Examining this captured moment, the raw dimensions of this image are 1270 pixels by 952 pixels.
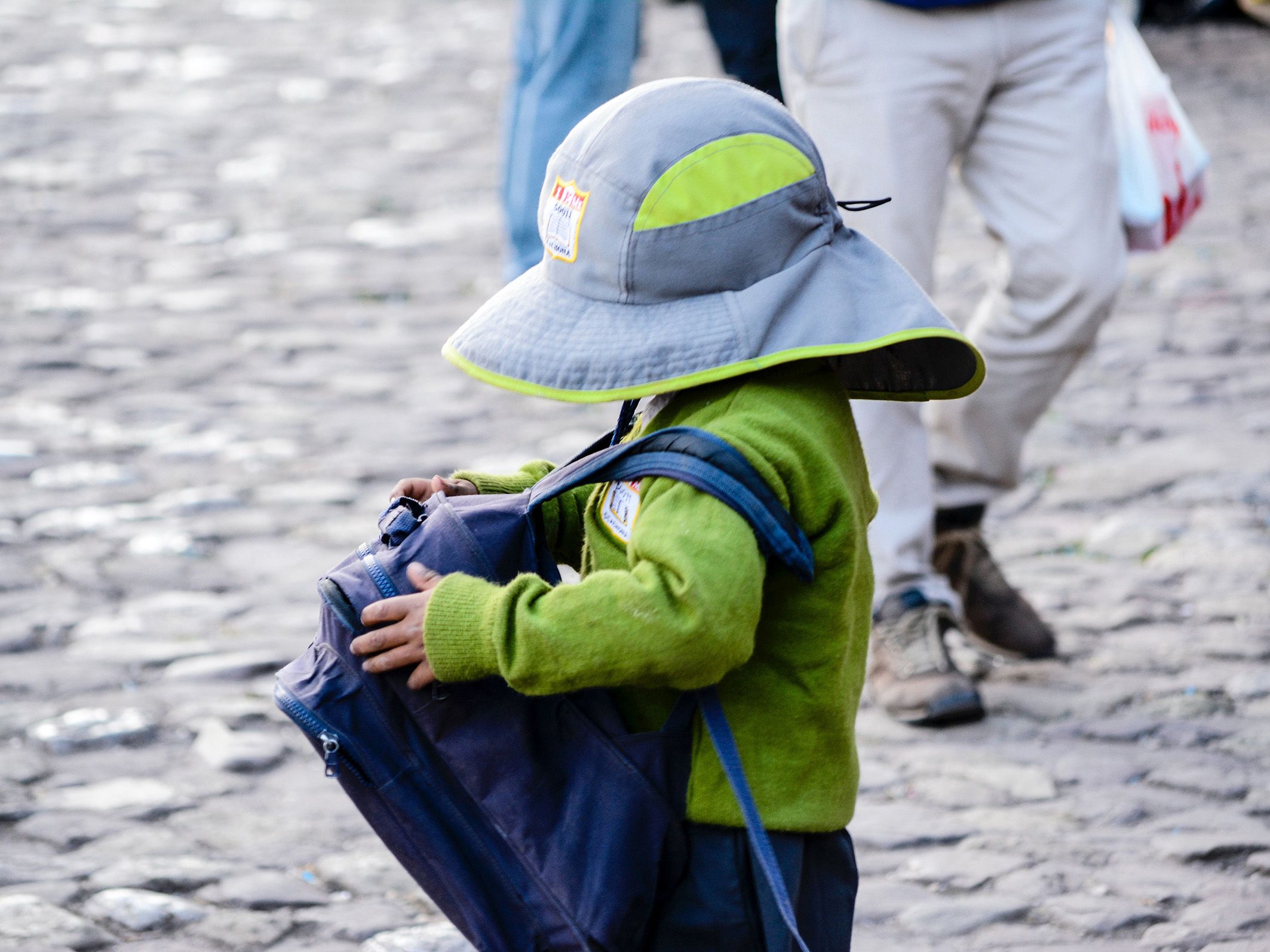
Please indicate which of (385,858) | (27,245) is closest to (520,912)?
(385,858)

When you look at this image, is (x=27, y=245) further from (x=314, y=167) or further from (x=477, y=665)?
(x=477, y=665)

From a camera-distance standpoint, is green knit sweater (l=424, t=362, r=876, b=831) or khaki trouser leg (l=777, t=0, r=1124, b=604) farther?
khaki trouser leg (l=777, t=0, r=1124, b=604)

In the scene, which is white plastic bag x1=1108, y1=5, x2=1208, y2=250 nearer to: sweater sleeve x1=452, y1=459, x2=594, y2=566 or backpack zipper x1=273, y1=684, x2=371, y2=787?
sweater sleeve x1=452, y1=459, x2=594, y2=566

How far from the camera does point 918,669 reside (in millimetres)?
3285

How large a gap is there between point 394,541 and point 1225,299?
509cm

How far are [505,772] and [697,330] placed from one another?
560mm

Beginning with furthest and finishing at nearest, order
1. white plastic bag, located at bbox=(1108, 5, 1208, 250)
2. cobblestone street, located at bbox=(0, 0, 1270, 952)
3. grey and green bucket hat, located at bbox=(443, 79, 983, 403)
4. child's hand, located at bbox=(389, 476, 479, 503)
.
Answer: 1. white plastic bag, located at bbox=(1108, 5, 1208, 250)
2. cobblestone street, located at bbox=(0, 0, 1270, 952)
3. child's hand, located at bbox=(389, 476, 479, 503)
4. grey and green bucket hat, located at bbox=(443, 79, 983, 403)

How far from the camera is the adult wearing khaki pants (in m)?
3.15

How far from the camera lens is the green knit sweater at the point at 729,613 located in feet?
5.43

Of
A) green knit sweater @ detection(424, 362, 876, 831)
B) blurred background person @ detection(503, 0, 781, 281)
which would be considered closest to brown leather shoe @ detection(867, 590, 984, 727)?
green knit sweater @ detection(424, 362, 876, 831)

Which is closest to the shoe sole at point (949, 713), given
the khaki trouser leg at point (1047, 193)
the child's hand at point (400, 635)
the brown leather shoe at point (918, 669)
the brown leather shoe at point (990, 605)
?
the brown leather shoe at point (918, 669)

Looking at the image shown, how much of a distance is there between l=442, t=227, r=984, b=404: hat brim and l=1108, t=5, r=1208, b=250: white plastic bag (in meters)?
1.65

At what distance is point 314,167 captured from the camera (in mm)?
8828

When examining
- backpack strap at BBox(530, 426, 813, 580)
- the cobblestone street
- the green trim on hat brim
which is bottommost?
the cobblestone street
